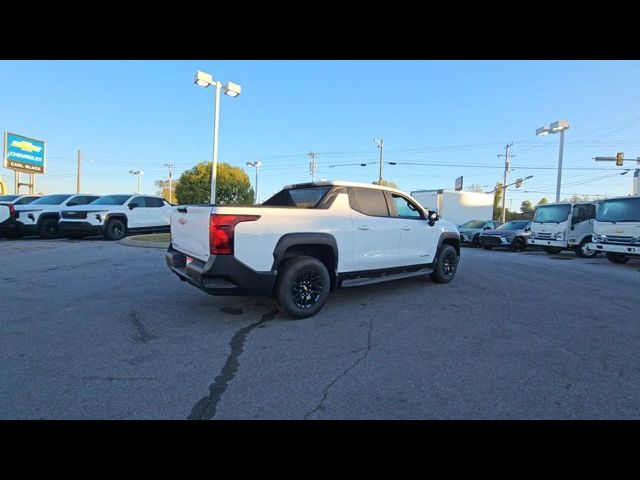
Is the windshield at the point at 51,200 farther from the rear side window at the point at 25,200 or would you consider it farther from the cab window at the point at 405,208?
the cab window at the point at 405,208

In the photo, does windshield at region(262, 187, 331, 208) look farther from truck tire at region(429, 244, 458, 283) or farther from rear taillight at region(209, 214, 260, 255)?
truck tire at region(429, 244, 458, 283)

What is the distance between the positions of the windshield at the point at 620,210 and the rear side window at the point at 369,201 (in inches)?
399

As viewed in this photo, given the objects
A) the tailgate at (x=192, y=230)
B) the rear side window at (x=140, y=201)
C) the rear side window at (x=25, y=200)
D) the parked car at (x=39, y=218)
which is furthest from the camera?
the rear side window at (x=25, y=200)

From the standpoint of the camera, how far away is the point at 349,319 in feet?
15.6

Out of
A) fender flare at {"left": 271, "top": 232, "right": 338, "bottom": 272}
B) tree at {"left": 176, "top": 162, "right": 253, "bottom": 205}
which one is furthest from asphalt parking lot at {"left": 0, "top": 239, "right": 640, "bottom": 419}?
tree at {"left": 176, "top": 162, "right": 253, "bottom": 205}

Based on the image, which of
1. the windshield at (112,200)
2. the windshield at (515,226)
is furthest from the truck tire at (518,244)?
the windshield at (112,200)

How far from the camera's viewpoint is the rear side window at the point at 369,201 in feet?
17.7

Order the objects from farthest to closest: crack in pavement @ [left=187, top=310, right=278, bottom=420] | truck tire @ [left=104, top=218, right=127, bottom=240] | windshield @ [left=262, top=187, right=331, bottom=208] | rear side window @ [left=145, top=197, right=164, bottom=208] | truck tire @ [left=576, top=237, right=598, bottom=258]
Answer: rear side window @ [left=145, top=197, right=164, bottom=208], truck tire @ [left=576, top=237, right=598, bottom=258], truck tire @ [left=104, top=218, right=127, bottom=240], windshield @ [left=262, top=187, right=331, bottom=208], crack in pavement @ [left=187, top=310, right=278, bottom=420]

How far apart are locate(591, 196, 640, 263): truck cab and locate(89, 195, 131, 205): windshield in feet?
57.6

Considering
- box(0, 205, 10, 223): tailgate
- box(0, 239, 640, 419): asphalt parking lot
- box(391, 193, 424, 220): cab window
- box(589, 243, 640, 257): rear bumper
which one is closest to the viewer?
box(0, 239, 640, 419): asphalt parking lot

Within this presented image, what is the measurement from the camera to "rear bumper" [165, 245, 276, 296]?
4031 mm
